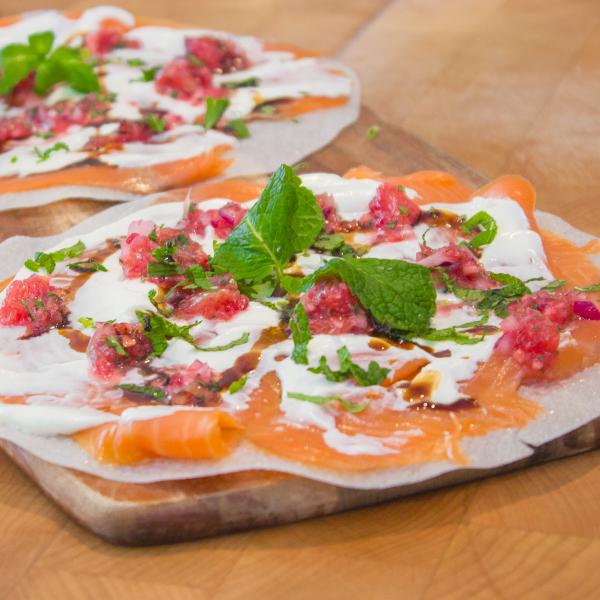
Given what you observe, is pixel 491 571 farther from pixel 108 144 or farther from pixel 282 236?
pixel 108 144

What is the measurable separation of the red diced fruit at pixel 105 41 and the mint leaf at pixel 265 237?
10.00 feet

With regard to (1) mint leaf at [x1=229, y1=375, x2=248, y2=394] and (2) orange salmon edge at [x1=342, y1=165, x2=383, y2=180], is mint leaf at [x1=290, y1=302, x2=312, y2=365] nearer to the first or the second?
(1) mint leaf at [x1=229, y1=375, x2=248, y2=394]

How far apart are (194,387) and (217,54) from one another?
3.28 m

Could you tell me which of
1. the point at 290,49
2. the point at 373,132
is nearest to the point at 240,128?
the point at 373,132

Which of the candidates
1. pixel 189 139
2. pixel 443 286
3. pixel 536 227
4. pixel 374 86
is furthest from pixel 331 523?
pixel 374 86

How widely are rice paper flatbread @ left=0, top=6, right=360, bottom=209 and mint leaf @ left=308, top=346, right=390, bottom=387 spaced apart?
1886 millimetres

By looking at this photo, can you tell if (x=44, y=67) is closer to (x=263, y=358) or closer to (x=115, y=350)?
(x=115, y=350)

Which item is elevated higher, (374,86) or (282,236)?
(282,236)

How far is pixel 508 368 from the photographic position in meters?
2.52

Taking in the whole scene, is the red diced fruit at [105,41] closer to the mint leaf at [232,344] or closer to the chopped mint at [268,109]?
the chopped mint at [268,109]

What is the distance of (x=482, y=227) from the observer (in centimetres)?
322

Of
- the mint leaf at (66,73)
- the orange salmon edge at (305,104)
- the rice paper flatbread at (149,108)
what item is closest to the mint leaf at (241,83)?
the rice paper flatbread at (149,108)

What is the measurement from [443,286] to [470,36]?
137 inches

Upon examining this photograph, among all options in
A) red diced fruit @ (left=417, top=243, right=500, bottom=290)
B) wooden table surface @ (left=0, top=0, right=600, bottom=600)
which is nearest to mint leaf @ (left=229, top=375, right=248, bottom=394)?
wooden table surface @ (left=0, top=0, right=600, bottom=600)
